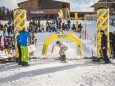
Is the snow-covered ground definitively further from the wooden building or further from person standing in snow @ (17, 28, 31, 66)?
the wooden building

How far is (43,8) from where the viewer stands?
61.6m

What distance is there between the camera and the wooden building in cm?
5947

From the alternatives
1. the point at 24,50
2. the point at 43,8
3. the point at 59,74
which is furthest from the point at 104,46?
the point at 43,8

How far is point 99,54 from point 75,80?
5350 mm

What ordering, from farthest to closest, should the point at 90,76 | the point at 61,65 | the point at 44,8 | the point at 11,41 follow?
the point at 44,8 → the point at 11,41 → the point at 61,65 → the point at 90,76

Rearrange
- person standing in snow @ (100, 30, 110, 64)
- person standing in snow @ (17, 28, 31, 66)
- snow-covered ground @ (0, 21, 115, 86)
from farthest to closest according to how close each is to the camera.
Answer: person standing in snow @ (100, 30, 110, 64)
person standing in snow @ (17, 28, 31, 66)
snow-covered ground @ (0, 21, 115, 86)

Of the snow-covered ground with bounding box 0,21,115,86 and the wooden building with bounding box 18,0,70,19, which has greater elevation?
the wooden building with bounding box 18,0,70,19

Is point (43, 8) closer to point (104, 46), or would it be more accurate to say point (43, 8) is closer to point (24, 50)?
point (104, 46)

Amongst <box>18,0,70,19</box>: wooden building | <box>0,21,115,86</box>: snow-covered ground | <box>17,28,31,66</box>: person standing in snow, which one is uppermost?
<box>18,0,70,19</box>: wooden building

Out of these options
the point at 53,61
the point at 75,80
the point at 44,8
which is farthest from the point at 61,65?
the point at 44,8

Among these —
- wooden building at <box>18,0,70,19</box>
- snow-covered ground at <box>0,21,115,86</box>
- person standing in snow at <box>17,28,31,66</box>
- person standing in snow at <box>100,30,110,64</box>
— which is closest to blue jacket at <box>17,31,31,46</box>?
person standing in snow at <box>17,28,31,66</box>

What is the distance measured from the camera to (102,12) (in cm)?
1603

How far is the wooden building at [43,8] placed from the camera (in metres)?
59.5

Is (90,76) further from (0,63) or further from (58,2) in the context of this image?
(58,2)
